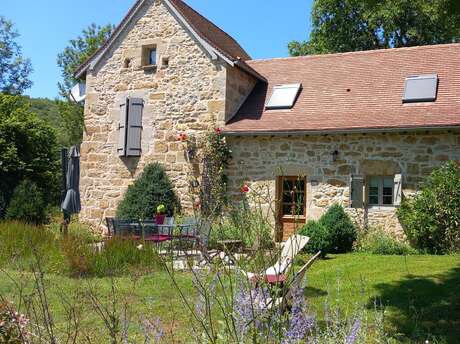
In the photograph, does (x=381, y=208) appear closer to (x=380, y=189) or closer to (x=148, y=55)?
(x=380, y=189)

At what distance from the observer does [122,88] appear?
1451 cm

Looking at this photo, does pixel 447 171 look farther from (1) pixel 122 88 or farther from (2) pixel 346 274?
(1) pixel 122 88

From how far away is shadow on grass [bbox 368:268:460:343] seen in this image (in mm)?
4987

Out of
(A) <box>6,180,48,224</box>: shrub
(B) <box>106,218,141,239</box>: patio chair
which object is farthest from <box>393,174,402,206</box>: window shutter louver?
(A) <box>6,180,48,224</box>: shrub

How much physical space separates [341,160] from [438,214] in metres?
2.52

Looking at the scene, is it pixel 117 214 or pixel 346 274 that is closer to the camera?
pixel 346 274

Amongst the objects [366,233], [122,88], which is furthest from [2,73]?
[366,233]

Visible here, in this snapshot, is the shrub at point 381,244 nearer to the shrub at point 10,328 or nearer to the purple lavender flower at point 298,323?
the purple lavender flower at point 298,323

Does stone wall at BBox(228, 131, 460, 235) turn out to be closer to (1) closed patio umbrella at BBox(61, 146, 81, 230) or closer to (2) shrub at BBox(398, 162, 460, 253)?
(2) shrub at BBox(398, 162, 460, 253)

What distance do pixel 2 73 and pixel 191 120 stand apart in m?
22.8

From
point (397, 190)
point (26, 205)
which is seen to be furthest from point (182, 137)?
point (397, 190)

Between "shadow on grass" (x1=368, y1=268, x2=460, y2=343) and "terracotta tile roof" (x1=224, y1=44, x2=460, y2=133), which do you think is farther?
"terracotta tile roof" (x1=224, y1=44, x2=460, y2=133)

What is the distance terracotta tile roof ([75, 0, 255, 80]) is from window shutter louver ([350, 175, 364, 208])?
4.39 metres

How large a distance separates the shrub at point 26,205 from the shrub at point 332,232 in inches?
305
